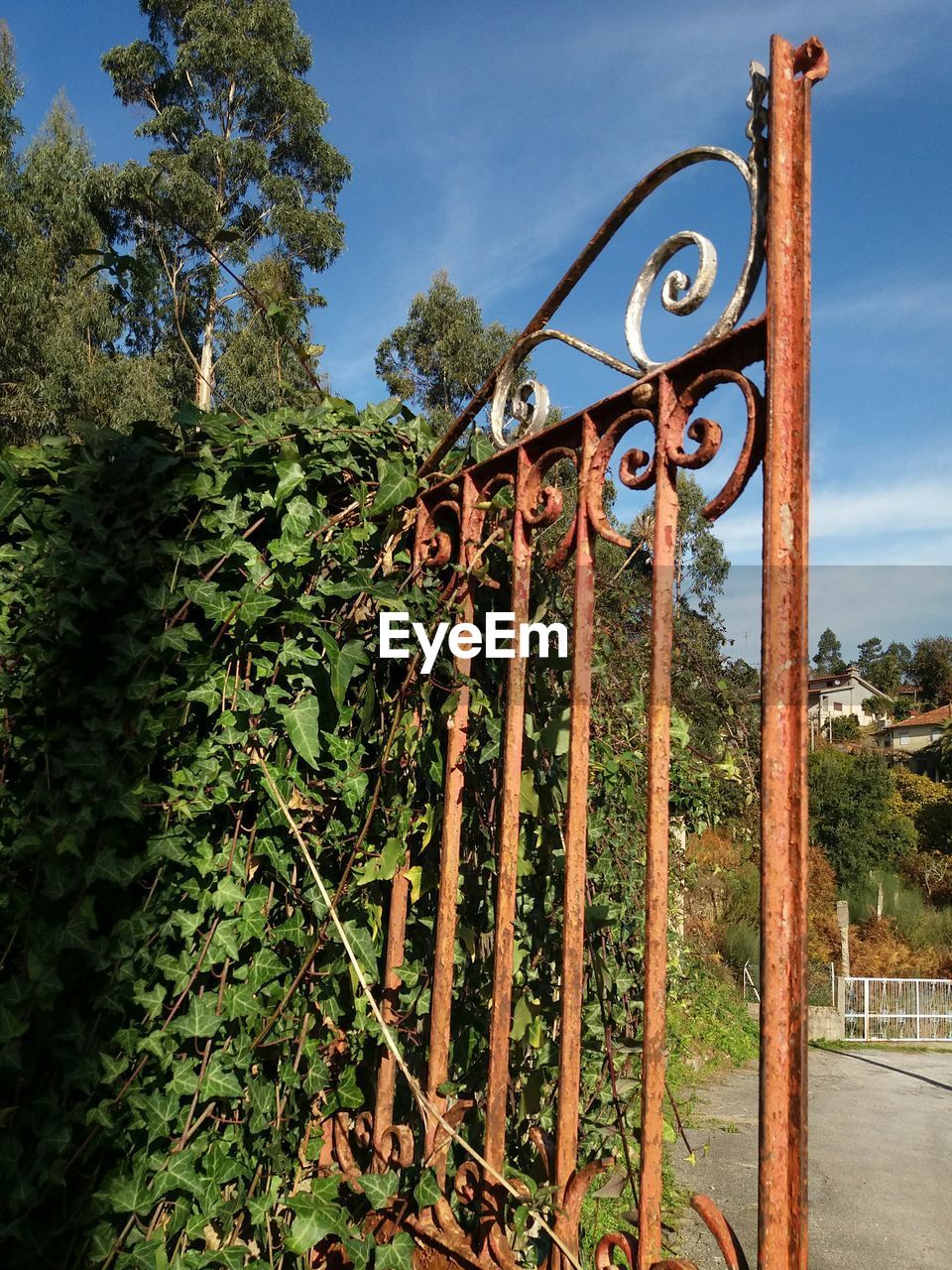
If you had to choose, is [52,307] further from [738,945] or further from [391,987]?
[391,987]

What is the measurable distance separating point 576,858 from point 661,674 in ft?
0.98

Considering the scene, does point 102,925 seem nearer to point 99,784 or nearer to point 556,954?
point 99,784

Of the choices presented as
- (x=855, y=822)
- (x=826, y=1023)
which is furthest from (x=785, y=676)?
(x=855, y=822)

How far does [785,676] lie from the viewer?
2.92ft

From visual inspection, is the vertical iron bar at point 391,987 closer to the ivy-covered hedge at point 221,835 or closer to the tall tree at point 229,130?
the ivy-covered hedge at point 221,835

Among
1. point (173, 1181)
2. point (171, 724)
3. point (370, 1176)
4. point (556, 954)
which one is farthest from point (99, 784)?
point (556, 954)

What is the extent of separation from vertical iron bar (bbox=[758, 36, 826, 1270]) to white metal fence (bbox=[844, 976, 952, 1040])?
13557 millimetres

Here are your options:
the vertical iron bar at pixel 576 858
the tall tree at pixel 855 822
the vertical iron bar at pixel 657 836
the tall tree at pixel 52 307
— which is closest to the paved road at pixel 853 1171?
the vertical iron bar at pixel 576 858

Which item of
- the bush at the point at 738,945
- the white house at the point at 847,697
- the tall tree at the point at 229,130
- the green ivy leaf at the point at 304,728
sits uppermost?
the tall tree at the point at 229,130

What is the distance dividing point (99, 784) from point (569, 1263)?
962 millimetres

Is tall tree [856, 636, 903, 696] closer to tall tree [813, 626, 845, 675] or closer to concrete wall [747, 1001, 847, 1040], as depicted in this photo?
tall tree [813, 626, 845, 675]

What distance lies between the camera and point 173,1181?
1362 mm

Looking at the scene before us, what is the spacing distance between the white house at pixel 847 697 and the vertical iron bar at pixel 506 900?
137 feet

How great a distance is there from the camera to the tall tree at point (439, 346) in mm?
18016
